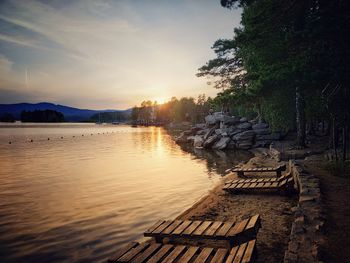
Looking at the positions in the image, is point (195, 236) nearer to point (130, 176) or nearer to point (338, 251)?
point (338, 251)

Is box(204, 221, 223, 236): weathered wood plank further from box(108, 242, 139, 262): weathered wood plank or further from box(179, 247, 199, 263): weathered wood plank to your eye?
box(108, 242, 139, 262): weathered wood plank

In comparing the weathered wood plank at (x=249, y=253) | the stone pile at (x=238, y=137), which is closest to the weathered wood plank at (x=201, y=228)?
the weathered wood plank at (x=249, y=253)

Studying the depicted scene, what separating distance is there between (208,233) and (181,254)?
1.10 metres

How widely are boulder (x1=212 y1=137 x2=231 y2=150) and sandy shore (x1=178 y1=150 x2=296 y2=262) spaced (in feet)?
76.0

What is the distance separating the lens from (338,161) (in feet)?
53.3

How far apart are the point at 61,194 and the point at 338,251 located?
530 inches

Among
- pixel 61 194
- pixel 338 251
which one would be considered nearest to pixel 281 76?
pixel 338 251

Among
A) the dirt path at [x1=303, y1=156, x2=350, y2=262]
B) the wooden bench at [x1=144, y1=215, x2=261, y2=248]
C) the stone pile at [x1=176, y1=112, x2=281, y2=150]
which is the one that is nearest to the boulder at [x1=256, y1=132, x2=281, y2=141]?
the stone pile at [x1=176, y1=112, x2=281, y2=150]

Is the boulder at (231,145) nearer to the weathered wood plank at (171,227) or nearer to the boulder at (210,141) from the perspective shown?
the boulder at (210,141)

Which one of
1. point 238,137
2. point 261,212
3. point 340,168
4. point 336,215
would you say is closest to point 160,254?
point 261,212

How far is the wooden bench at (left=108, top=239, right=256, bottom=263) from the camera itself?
5.57 metres

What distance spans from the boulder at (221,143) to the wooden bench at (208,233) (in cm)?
3011

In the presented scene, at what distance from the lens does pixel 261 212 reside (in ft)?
33.9

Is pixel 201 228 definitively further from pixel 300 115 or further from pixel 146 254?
pixel 300 115
